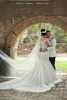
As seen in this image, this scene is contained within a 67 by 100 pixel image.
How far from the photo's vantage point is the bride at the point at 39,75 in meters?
9.13

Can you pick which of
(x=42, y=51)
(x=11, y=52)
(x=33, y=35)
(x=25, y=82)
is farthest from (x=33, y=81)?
(x=33, y=35)

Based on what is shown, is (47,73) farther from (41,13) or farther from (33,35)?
(33,35)

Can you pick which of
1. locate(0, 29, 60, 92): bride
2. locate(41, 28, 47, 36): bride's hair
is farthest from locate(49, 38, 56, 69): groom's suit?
locate(41, 28, 47, 36): bride's hair

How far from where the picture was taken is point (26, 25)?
491 inches

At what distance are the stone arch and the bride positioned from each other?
2.47 metres

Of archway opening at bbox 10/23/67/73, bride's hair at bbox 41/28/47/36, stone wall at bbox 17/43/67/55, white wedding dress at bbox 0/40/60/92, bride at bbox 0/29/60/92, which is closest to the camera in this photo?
white wedding dress at bbox 0/40/60/92

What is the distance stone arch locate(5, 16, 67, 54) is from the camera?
483 inches

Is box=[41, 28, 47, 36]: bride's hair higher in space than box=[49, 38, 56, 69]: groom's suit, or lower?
higher

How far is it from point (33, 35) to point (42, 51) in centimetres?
1563

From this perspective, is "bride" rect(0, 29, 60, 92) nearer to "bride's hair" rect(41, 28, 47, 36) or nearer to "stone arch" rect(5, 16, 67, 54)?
"bride's hair" rect(41, 28, 47, 36)

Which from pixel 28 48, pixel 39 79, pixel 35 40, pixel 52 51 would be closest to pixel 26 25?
pixel 52 51

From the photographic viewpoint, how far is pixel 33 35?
999 inches

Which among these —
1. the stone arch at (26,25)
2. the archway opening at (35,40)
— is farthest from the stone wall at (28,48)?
the stone arch at (26,25)

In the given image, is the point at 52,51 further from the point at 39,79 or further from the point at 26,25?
the point at 26,25
